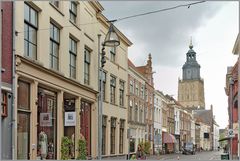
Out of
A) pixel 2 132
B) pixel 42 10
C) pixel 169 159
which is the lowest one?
pixel 169 159

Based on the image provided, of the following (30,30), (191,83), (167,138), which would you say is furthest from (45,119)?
(191,83)

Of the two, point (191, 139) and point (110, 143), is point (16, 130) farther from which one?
point (191, 139)

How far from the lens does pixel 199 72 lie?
486cm

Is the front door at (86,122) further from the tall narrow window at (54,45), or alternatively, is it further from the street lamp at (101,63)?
the tall narrow window at (54,45)

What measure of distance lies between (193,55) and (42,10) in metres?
2.18

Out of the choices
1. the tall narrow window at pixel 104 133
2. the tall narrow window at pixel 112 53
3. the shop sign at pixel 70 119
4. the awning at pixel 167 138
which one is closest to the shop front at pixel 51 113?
the shop sign at pixel 70 119

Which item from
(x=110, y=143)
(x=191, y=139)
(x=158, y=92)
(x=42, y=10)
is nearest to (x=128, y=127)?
(x=110, y=143)

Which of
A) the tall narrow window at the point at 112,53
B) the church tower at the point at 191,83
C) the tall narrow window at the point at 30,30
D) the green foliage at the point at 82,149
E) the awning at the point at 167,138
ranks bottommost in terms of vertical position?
the green foliage at the point at 82,149

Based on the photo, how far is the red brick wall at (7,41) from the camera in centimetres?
553

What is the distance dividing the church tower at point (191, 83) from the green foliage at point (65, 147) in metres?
1.69

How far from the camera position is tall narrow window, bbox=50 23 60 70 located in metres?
5.91

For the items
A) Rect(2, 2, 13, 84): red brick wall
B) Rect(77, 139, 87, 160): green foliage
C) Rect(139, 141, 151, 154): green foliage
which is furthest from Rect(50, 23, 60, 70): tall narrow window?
Rect(139, 141, 151, 154): green foliage

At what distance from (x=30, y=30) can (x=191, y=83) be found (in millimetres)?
2320

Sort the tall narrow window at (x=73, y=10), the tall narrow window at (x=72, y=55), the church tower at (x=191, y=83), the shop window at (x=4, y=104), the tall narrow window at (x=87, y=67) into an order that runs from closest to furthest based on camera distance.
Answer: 1. the church tower at (x=191, y=83)
2. the shop window at (x=4, y=104)
3. the tall narrow window at (x=73, y=10)
4. the tall narrow window at (x=87, y=67)
5. the tall narrow window at (x=72, y=55)
